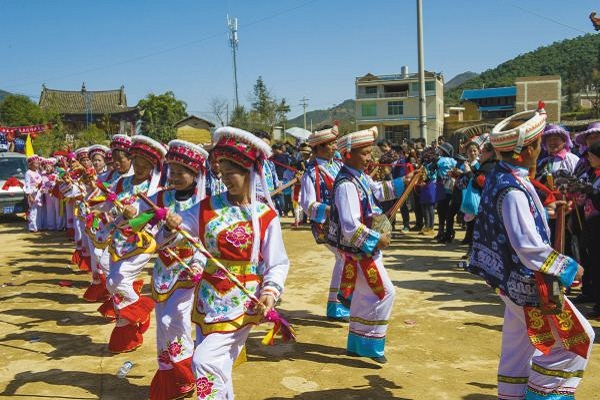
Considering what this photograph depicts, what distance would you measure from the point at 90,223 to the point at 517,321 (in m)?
6.25

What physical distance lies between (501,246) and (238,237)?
164cm

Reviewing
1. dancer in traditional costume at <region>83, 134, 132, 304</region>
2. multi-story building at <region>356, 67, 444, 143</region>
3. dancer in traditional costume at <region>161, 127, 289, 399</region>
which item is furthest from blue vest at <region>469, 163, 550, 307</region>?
multi-story building at <region>356, 67, 444, 143</region>

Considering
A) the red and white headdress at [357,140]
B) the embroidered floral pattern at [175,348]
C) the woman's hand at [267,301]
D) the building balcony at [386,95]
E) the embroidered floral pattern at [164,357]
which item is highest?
the building balcony at [386,95]

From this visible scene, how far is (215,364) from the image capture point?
323 centimetres

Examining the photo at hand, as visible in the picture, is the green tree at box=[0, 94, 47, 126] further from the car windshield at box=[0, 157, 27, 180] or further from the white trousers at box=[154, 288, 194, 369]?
the white trousers at box=[154, 288, 194, 369]

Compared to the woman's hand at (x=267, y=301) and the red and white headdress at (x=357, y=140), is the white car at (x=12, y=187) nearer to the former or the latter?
the red and white headdress at (x=357, y=140)

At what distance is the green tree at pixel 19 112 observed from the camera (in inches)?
1900

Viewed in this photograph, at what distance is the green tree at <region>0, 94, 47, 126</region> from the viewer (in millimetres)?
48250

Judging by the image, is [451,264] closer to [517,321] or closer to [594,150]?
[594,150]

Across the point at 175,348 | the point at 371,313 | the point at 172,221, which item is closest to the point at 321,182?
the point at 371,313

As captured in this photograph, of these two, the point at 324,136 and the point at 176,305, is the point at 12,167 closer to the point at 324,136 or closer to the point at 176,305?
the point at 324,136

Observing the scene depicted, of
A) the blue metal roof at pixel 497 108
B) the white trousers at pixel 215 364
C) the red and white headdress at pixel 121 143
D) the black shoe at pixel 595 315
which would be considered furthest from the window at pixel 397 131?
the white trousers at pixel 215 364

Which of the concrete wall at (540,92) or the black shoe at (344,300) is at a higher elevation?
the concrete wall at (540,92)

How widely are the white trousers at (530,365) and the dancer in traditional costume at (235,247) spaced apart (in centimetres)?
151
